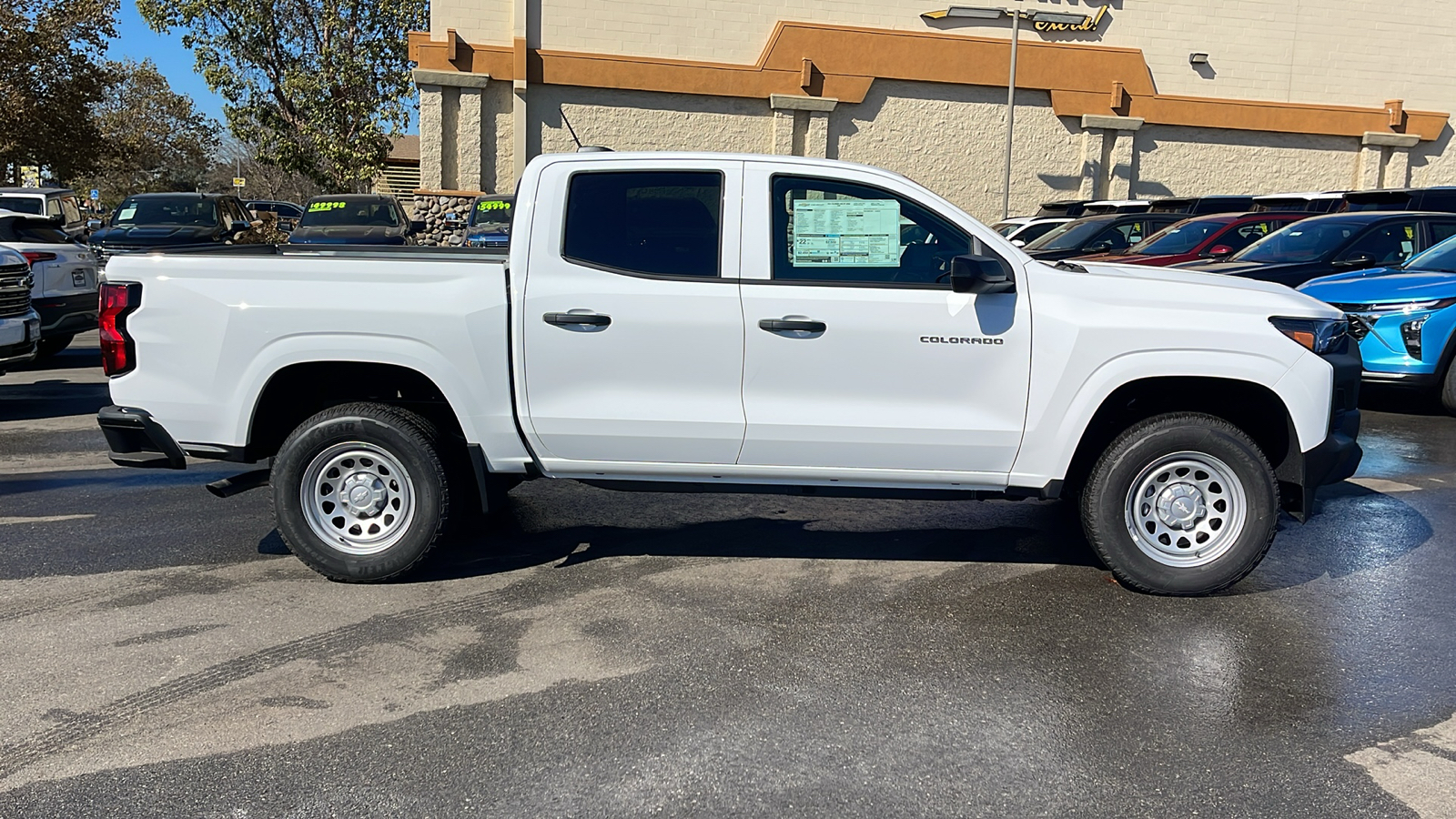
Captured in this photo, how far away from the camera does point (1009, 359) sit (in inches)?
196

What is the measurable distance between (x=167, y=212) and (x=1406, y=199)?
18.7 m

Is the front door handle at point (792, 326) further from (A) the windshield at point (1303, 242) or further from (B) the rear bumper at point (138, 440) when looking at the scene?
(A) the windshield at point (1303, 242)

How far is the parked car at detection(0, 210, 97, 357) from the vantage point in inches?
421

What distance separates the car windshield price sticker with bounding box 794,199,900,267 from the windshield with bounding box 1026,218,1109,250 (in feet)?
39.0

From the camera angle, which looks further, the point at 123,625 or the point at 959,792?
the point at 123,625

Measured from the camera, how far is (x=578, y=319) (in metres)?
4.98

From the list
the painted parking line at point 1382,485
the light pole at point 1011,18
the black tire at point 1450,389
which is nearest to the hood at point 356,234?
the black tire at point 1450,389

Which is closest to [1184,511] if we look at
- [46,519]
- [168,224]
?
[46,519]

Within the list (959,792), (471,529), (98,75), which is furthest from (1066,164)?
(959,792)

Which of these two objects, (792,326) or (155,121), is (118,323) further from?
(155,121)

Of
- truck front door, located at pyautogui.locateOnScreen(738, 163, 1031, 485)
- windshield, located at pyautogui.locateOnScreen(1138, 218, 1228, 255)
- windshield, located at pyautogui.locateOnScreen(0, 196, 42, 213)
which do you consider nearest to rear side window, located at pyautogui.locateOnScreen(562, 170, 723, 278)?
truck front door, located at pyautogui.locateOnScreen(738, 163, 1031, 485)

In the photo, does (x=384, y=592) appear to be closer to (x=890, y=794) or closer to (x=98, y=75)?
(x=890, y=794)

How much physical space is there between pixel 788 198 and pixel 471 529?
8.33 ft

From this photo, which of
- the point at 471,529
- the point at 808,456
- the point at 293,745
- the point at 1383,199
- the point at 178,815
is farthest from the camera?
the point at 1383,199
